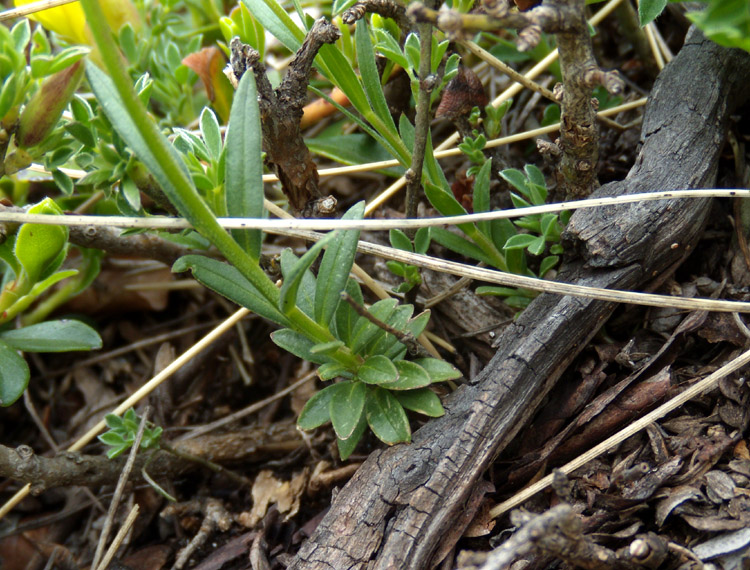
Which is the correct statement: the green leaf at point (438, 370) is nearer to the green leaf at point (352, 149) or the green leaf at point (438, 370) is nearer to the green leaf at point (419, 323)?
the green leaf at point (419, 323)

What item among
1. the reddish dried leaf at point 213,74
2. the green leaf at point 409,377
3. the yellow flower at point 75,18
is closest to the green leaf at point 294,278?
the green leaf at point 409,377

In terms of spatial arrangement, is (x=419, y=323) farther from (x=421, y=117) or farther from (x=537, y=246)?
(x=421, y=117)

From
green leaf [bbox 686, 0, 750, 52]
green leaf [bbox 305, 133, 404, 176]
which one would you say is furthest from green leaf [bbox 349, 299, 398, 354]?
green leaf [bbox 686, 0, 750, 52]

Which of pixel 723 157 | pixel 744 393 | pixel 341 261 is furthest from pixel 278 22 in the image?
pixel 744 393

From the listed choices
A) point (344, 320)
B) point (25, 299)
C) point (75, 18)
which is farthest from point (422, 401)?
point (75, 18)

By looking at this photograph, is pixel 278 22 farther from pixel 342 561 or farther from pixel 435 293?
pixel 342 561

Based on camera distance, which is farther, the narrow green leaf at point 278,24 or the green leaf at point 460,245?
the green leaf at point 460,245

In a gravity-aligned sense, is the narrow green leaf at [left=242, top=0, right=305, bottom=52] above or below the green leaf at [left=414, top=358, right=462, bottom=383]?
above

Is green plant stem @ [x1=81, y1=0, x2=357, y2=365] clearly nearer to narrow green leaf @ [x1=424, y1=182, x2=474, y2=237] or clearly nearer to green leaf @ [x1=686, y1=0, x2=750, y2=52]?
narrow green leaf @ [x1=424, y1=182, x2=474, y2=237]
